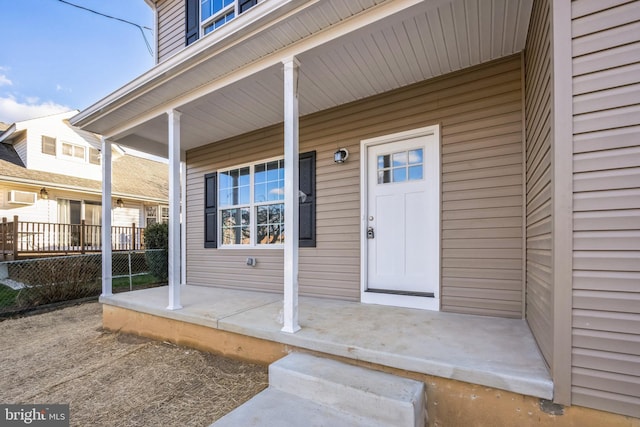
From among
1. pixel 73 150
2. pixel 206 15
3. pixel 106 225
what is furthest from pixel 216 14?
pixel 73 150

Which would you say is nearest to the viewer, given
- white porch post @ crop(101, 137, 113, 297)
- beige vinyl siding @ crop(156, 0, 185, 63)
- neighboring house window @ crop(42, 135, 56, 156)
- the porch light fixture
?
the porch light fixture

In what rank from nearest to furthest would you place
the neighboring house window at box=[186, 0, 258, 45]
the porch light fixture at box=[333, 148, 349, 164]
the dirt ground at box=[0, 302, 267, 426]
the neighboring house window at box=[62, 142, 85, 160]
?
the dirt ground at box=[0, 302, 267, 426]
the porch light fixture at box=[333, 148, 349, 164]
the neighboring house window at box=[186, 0, 258, 45]
the neighboring house window at box=[62, 142, 85, 160]

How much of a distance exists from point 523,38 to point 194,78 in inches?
115

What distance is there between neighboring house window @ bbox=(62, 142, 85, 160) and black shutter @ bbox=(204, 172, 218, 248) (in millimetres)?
7691

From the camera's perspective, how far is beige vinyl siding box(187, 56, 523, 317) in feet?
8.63

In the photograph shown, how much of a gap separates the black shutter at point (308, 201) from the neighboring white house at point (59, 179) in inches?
327

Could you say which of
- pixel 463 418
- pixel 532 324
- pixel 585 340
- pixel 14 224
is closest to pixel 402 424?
pixel 463 418

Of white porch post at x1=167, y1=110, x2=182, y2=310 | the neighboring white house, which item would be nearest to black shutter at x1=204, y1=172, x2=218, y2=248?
white porch post at x1=167, y1=110, x2=182, y2=310

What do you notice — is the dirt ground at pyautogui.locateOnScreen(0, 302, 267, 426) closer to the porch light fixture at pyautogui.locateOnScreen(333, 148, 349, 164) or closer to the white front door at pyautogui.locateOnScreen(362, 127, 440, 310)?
the white front door at pyautogui.locateOnScreen(362, 127, 440, 310)

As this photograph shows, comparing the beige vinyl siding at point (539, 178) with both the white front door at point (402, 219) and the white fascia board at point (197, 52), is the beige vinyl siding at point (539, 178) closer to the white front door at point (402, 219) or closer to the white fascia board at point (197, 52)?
the white front door at point (402, 219)

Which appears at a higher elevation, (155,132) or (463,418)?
(155,132)

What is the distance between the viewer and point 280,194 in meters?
4.22

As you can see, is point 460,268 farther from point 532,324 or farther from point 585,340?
point 585,340

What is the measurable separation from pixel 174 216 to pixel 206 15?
3310 mm
